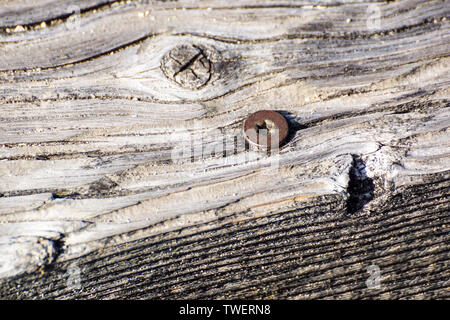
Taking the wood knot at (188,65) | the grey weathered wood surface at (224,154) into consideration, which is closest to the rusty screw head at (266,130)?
the grey weathered wood surface at (224,154)

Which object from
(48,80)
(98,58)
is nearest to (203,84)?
(98,58)

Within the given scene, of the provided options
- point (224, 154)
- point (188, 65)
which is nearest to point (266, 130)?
point (224, 154)

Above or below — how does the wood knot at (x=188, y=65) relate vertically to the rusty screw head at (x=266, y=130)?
above

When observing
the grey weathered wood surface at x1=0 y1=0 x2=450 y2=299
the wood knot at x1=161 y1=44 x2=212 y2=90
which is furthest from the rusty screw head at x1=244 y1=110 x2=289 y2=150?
the wood knot at x1=161 y1=44 x2=212 y2=90

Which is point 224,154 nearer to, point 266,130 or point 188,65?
point 266,130

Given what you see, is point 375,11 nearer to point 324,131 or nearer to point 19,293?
point 324,131

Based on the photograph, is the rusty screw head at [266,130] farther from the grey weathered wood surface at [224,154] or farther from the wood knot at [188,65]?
the wood knot at [188,65]
